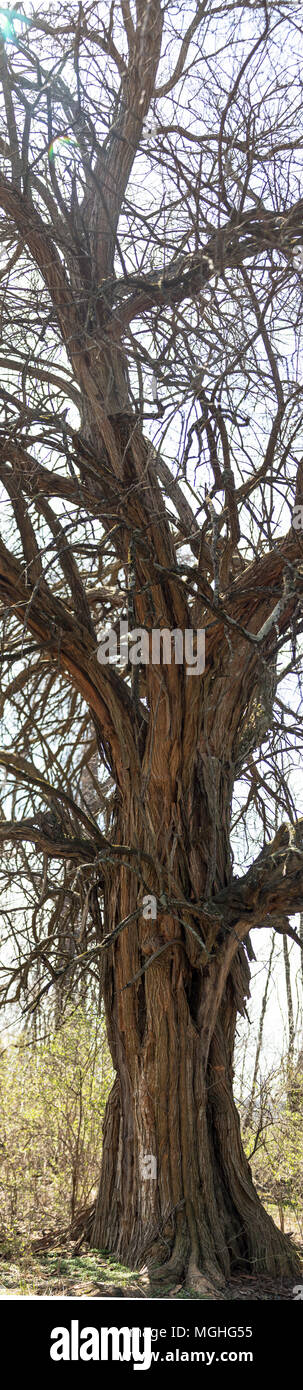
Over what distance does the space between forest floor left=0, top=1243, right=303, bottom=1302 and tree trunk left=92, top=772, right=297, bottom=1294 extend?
0.14 m

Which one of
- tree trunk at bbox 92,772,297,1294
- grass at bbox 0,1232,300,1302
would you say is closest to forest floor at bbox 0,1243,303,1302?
grass at bbox 0,1232,300,1302

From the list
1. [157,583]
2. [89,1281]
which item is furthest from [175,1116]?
[157,583]

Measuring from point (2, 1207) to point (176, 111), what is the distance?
7027 millimetres

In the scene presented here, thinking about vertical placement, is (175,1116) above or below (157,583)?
below

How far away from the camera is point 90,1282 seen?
5656mm

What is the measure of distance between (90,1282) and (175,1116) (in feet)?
3.34

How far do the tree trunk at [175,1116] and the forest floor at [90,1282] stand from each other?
0.47 ft

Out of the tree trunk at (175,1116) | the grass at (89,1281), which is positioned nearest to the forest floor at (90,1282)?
the grass at (89,1281)

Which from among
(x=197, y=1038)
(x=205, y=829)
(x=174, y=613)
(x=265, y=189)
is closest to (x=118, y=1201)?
(x=197, y=1038)

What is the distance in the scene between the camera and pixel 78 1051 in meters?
7.91

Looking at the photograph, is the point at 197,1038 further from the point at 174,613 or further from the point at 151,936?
the point at 174,613

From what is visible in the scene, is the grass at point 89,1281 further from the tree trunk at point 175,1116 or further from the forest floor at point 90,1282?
the tree trunk at point 175,1116

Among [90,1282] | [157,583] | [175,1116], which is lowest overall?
[90,1282]

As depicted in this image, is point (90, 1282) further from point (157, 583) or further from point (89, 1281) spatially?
point (157, 583)
